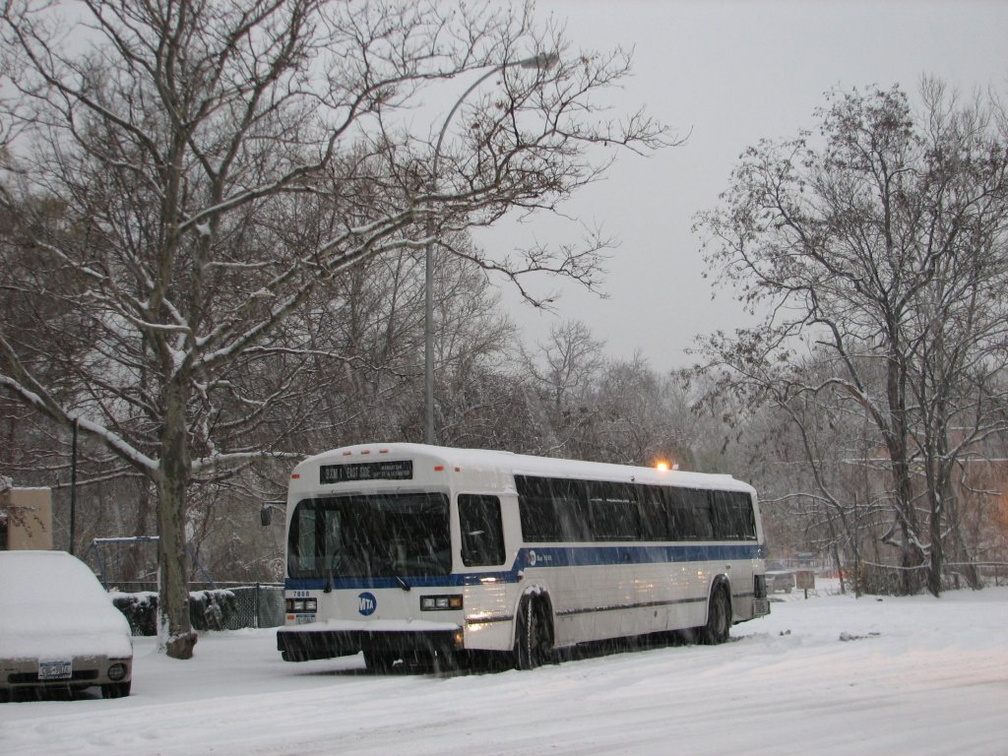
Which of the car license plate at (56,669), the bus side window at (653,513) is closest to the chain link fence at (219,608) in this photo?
the bus side window at (653,513)

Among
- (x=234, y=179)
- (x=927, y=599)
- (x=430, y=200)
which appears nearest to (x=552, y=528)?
(x=430, y=200)

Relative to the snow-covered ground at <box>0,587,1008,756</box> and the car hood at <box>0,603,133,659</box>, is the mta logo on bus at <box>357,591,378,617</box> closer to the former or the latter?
the snow-covered ground at <box>0,587,1008,756</box>

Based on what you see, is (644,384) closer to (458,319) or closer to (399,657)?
(458,319)

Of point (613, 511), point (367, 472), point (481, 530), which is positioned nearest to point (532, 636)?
point (481, 530)

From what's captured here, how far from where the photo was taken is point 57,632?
12781 mm

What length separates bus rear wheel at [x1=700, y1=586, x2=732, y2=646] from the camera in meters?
21.7

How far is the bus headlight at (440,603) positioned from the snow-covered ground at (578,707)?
830 mm

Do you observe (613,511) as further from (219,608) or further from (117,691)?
(219,608)

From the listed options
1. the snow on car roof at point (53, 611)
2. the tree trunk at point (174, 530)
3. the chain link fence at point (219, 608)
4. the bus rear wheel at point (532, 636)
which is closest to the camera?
the snow on car roof at point (53, 611)

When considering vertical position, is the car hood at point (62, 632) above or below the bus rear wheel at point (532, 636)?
above

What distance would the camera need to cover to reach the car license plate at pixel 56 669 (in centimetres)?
1243

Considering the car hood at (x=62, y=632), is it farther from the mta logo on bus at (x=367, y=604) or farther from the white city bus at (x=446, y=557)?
Result: the mta logo on bus at (x=367, y=604)

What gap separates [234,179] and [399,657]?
8.35 meters

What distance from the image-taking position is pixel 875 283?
35594mm
